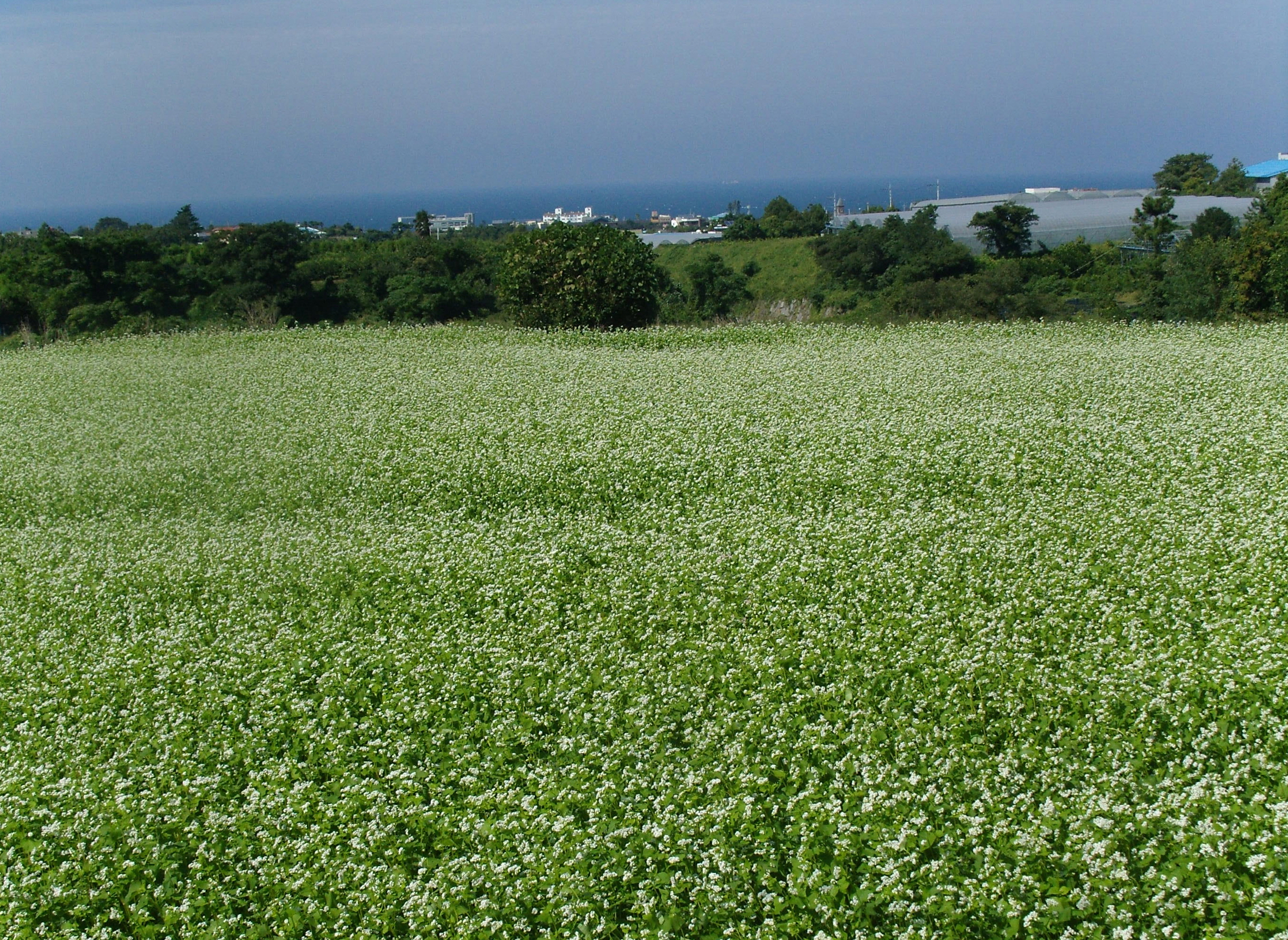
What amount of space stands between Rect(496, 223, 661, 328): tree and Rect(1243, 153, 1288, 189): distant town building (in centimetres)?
5019

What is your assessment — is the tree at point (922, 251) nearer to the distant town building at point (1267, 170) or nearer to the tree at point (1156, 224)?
the tree at point (1156, 224)

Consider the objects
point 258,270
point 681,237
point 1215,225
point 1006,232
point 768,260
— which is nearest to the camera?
point 258,270

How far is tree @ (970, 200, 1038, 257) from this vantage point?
37375 mm

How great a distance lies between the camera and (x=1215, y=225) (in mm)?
28156

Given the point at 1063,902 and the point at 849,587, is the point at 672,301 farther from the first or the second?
the point at 1063,902

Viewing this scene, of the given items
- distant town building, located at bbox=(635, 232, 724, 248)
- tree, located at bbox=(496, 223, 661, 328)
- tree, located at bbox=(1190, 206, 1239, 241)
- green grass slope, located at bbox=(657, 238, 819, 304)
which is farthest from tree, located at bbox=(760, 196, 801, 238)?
tree, located at bbox=(496, 223, 661, 328)

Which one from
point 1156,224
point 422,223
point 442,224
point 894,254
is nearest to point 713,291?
point 894,254

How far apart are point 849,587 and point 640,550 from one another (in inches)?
78.8

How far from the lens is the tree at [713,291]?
2322 centimetres

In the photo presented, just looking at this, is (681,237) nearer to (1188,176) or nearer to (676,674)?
Result: (1188,176)

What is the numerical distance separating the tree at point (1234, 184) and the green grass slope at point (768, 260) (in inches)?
870

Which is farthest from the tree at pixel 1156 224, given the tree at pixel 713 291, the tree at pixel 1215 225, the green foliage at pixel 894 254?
the tree at pixel 713 291

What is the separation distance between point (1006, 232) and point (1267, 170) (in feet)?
127

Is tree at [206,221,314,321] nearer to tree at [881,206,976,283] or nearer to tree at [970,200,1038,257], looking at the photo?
tree at [881,206,976,283]
